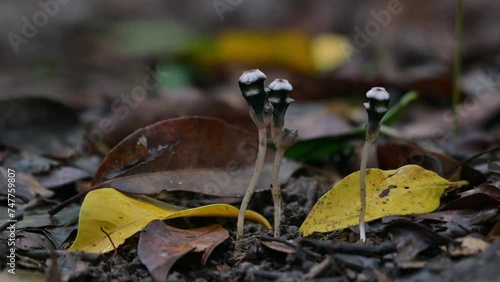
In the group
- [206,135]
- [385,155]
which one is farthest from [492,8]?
[206,135]

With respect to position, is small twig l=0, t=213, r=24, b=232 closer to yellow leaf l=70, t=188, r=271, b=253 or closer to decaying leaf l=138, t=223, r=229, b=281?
yellow leaf l=70, t=188, r=271, b=253

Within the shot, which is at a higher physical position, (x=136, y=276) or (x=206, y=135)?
(x=206, y=135)

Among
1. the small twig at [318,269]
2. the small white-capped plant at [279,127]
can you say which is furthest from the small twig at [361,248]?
the small white-capped plant at [279,127]

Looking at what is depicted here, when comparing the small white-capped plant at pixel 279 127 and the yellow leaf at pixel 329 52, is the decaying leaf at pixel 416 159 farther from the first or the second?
the yellow leaf at pixel 329 52

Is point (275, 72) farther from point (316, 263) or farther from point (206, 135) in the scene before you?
point (316, 263)

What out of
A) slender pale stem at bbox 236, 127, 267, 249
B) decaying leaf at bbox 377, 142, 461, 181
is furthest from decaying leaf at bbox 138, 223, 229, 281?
decaying leaf at bbox 377, 142, 461, 181
